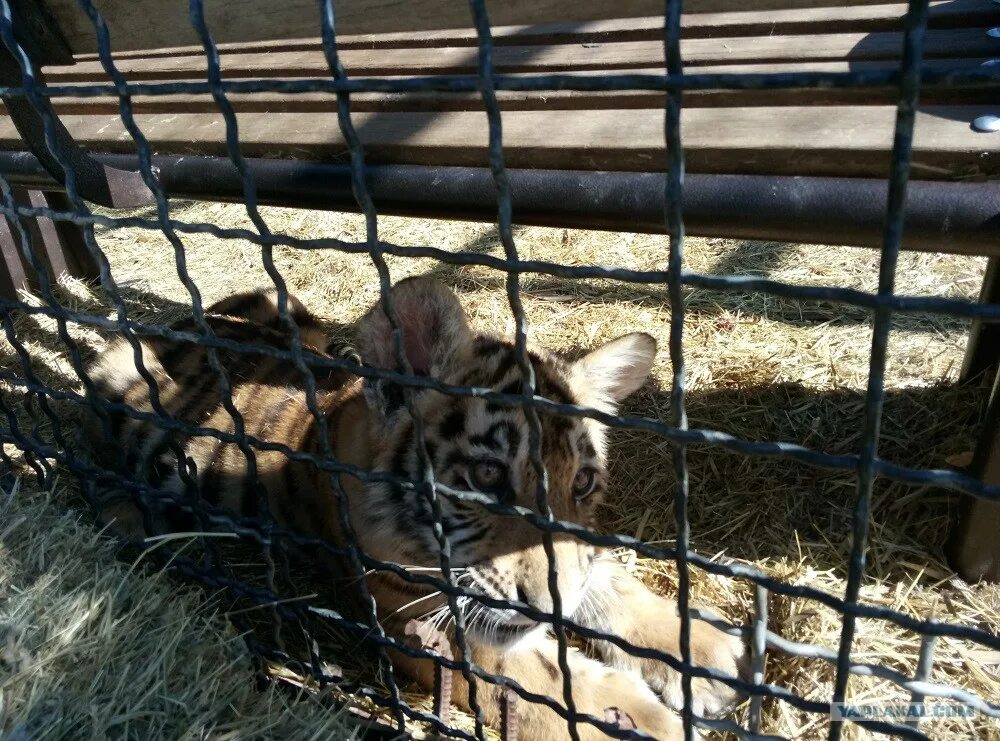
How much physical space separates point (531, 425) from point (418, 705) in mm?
1228

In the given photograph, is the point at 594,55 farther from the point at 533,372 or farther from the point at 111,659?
the point at 111,659

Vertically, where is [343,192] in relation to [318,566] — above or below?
above

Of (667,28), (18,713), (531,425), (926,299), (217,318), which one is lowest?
(18,713)

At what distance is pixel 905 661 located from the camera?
6.07 ft

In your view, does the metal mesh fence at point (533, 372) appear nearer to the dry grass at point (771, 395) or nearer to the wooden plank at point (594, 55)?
the dry grass at point (771, 395)

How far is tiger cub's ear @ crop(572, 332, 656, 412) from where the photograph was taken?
1.86 meters

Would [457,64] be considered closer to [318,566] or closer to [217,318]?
[217,318]

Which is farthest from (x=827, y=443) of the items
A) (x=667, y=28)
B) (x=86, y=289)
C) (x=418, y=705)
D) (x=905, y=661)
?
(x=86, y=289)

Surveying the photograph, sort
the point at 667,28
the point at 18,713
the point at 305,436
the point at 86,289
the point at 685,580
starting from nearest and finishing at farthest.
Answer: the point at 667,28 < the point at 685,580 < the point at 18,713 < the point at 305,436 < the point at 86,289

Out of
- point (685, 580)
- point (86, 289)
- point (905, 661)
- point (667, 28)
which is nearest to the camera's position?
point (667, 28)

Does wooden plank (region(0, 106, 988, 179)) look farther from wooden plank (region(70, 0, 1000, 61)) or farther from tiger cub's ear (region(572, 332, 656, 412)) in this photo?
wooden plank (region(70, 0, 1000, 61))

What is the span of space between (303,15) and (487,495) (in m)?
1.97

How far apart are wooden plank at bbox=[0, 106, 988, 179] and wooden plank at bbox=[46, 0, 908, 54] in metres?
0.42

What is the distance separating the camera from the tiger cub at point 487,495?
1658 mm
